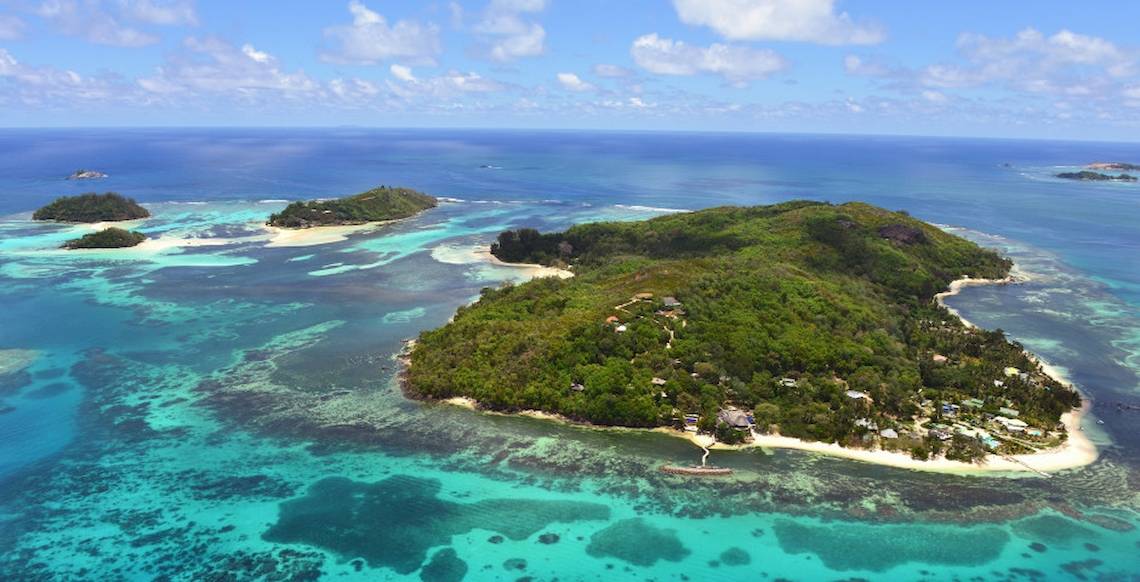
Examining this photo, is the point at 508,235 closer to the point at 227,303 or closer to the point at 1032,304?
the point at 227,303

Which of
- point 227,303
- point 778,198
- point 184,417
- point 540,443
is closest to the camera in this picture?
point 540,443

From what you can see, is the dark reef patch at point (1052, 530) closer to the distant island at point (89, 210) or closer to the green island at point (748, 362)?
the green island at point (748, 362)

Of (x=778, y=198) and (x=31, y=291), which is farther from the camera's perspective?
(x=778, y=198)

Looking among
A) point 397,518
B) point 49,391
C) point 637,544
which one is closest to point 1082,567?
point 637,544

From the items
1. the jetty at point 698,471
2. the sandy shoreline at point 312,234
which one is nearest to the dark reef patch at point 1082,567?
the jetty at point 698,471

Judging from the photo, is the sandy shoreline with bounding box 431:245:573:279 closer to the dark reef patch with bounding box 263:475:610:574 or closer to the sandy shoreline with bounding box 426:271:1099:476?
the sandy shoreline with bounding box 426:271:1099:476

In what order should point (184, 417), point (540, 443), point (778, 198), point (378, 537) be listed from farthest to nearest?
point (778, 198) → point (184, 417) → point (540, 443) → point (378, 537)

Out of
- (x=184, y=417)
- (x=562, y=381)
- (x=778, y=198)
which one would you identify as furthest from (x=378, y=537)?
(x=778, y=198)

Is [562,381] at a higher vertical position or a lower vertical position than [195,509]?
higher
